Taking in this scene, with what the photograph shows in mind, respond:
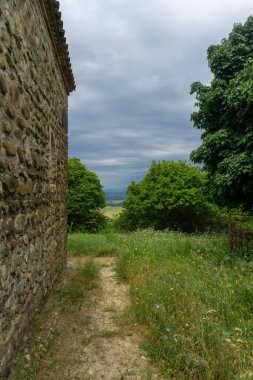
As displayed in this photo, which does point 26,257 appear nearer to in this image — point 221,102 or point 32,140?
point 32,140

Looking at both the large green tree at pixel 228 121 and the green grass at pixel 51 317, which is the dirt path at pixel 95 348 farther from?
the large green tree at pixel 228 121

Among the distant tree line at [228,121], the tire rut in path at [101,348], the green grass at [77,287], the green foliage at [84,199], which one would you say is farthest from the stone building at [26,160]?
the green foliage at [84,199]

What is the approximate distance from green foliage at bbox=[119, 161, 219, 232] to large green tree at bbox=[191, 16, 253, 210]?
9.37 meters

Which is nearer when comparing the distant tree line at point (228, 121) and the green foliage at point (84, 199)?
the distant tree line at point (228, 121)

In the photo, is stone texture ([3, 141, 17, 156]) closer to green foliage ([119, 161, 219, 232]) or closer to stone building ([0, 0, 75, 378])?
stone building ([0, 0, 75, 378])

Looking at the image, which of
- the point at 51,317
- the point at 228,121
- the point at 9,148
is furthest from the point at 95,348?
the point at 228,121

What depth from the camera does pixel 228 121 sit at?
9539mm

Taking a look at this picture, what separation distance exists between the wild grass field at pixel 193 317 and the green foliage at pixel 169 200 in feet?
39.7

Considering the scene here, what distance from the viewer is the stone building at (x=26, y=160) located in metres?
3.25

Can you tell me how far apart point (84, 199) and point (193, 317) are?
→ 17.2 meters

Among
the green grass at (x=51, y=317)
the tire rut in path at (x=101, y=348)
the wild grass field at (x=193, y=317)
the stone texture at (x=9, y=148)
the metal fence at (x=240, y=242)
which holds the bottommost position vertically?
the tire rut in path at (x=101, y=348)

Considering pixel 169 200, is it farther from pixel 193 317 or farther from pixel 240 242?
pixel 193 317

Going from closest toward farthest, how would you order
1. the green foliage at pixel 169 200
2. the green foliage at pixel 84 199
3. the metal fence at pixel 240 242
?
the metal fence at pixel 240 242
the green foliage at pixel 169 200
the green foliage at pixel 84 199

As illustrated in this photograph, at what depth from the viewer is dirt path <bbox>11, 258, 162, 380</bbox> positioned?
11.8 feet
